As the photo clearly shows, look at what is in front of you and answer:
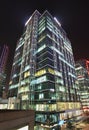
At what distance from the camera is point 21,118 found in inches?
412

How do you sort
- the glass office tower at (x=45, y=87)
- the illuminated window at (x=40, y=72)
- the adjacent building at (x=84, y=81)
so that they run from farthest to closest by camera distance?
the adjacent building at (x=84, y=81) < the illuminated window at (x=40, y=72) < the glass office tower at (x=45, y=87)

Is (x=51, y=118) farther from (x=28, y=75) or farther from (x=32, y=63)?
(x=32, y=63)

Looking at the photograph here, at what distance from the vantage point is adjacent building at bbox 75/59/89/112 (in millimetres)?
98569

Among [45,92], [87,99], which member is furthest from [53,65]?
[87,99]

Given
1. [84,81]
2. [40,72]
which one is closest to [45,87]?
[40,72]

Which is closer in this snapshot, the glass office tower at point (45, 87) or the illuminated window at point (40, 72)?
the glass office tower at point (45, 87)

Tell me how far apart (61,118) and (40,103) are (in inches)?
388

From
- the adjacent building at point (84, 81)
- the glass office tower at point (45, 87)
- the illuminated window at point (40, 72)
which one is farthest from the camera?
the adjacent building at point (84, 81)

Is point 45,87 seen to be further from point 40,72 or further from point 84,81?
point 84,81

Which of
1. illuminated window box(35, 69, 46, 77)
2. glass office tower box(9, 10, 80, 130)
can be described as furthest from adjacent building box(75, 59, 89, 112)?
illuminated window box(35, 69, 46, 77)

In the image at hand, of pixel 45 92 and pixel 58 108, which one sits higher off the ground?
pixel 45 92

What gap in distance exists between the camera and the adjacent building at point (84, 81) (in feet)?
323

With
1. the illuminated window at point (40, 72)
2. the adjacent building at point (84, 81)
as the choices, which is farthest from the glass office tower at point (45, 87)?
the adjacent building at point (84, 81)

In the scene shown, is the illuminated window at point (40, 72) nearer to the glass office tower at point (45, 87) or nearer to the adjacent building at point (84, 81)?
the glass office tower at point (45, 87)
